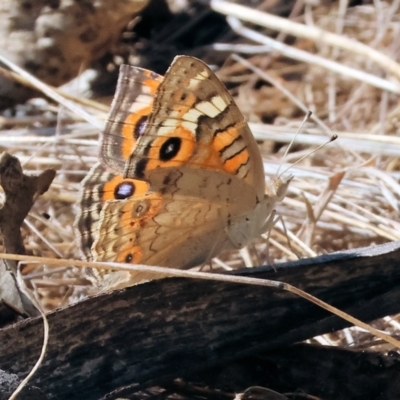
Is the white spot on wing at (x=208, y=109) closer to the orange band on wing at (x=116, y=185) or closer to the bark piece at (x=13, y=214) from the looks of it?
the orange band on wing at (x=116, y=185)

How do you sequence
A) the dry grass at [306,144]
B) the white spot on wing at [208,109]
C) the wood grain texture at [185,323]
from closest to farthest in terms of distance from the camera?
the wood grain texture at [185,323] → the white spot on wing at [208,109] → the dry grass at [306,144]

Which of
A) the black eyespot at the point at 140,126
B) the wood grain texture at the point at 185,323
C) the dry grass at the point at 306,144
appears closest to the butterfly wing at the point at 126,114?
the black eyespot at the point at 140,126

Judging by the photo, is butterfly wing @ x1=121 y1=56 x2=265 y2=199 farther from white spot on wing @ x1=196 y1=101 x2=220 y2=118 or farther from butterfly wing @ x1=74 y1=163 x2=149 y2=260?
butterfly wing @ x1=74 y1=163 x2=149 y2=260

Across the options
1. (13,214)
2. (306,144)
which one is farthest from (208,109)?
(306,144)

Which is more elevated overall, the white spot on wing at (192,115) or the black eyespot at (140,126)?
the white spot on wing at (192,115)

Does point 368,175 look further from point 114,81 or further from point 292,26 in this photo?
point 114,81

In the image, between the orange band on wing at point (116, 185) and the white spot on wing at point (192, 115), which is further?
the orange band on wing at point (116, 185)

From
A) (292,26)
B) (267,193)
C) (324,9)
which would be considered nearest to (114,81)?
(292,26)

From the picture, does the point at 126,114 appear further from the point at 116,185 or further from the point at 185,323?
the point at 185,323
